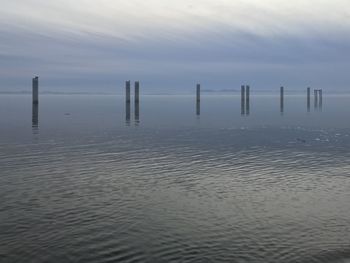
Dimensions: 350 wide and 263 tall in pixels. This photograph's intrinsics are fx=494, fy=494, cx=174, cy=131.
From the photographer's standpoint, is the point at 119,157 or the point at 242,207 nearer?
the point at 242,207

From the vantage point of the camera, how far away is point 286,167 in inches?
1019

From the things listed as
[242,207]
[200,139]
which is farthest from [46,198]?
[200,139]

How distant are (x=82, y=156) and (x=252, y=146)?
13.1 m

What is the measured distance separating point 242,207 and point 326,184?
231 inches

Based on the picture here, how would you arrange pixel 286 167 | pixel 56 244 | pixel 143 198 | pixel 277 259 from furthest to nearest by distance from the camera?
pixel 286 167
pixel 143 198
pixel 56 244
pixel 277 259

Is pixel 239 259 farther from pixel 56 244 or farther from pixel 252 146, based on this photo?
pixel 252 146

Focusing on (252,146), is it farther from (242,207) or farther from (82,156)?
(242,207)

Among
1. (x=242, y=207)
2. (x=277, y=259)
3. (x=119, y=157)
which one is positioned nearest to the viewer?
(x=277, y=259)

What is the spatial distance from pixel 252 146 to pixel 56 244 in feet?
Answer: 83.3

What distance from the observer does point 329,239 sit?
44.3 ft

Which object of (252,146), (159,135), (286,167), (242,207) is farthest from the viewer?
(159,135)

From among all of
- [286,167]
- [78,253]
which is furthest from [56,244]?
[286,167]

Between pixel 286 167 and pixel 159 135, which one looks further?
pixel 159 135

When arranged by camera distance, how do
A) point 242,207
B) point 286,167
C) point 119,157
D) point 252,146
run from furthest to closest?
point 252,146, point 119,157, point 286,167, point 242,207
